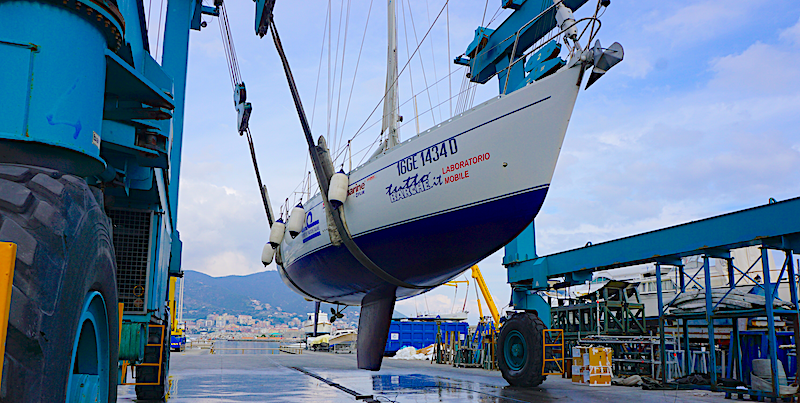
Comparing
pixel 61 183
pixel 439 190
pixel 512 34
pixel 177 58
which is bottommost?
pixel 61 183

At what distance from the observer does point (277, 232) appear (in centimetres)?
1273

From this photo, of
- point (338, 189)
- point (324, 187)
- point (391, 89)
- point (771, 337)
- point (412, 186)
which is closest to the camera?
point (412, 186)

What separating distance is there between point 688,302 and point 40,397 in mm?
12782

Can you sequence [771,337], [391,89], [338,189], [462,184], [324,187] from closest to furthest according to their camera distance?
[462,184] < [338,189] < [324,187] < [771,337] < [391,89]

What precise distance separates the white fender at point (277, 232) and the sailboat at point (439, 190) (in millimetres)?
2306

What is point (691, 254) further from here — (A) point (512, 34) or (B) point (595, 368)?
(A) point (512, 34)

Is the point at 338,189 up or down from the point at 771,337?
up

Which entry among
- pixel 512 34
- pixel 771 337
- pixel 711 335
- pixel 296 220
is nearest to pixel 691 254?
pixel 711 335

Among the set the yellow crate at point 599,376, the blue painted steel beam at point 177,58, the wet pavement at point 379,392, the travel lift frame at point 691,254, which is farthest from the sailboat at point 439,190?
the yellow crate at point 599,376

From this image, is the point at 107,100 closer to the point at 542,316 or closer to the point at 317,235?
the point at 317,235

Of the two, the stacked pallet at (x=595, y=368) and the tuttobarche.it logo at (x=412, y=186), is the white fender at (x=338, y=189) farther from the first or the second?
the stacked pallet at (x=595, y=368)

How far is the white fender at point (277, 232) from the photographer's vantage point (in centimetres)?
1270

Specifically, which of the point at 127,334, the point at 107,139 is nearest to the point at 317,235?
the point at 127,334

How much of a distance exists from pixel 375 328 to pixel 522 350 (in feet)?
11.8
